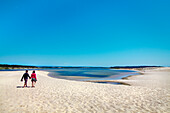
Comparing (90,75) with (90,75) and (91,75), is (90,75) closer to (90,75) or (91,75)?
(90,75)

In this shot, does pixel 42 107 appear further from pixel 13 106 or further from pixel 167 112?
pixel 167 112

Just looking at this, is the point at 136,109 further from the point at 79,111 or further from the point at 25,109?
the point at 25,109

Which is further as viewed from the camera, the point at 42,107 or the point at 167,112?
the point at 42,107

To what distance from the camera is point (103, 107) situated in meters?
6.73

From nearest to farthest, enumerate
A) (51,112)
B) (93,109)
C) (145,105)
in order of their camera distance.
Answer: (51,112), (93,109), (145,105)

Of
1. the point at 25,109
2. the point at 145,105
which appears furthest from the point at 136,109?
the point at 25,109

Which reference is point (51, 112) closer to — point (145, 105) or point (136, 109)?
point (136, 109)

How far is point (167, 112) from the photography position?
238 inches

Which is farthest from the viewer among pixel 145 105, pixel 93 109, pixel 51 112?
pixel 145 105

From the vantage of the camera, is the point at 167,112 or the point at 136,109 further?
the point at 136,109

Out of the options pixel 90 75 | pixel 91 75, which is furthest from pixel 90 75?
pixel 91 75

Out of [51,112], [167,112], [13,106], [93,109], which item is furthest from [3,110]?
[167,112]

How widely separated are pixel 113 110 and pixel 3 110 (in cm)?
585

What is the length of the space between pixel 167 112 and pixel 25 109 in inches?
298
